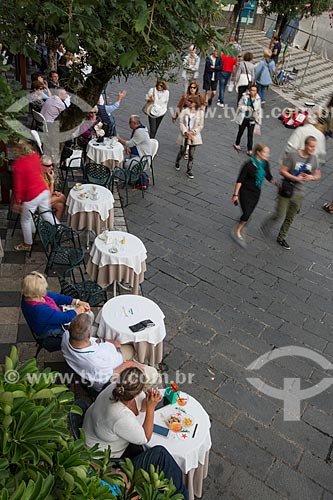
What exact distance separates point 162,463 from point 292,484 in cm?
147

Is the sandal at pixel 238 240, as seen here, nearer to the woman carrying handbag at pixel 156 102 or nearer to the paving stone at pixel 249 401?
the paving stone at pixel 249 401

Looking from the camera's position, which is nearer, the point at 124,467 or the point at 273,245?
Result: the point at 124,467

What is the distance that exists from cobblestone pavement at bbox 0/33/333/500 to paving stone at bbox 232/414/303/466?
10 millimetres

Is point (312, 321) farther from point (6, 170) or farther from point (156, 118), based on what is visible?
point (156, 118)

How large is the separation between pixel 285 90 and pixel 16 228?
12.8 meters

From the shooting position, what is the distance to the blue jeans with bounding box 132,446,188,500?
3350 mm

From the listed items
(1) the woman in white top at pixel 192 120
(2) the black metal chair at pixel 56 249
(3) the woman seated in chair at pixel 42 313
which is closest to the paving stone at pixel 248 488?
(3) the woman seated in chair at pixel 42 313

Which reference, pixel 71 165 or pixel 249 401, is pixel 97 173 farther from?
pixel 249 401

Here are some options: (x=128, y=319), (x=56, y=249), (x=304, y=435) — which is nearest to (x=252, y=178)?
(x=56, y=249)

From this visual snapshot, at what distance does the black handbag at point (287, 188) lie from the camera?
7184 mm

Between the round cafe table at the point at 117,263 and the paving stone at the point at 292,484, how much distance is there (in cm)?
271

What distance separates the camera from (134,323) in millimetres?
4801

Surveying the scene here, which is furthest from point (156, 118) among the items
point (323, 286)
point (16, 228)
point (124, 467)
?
point (124, 467)

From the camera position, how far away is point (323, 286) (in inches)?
272
